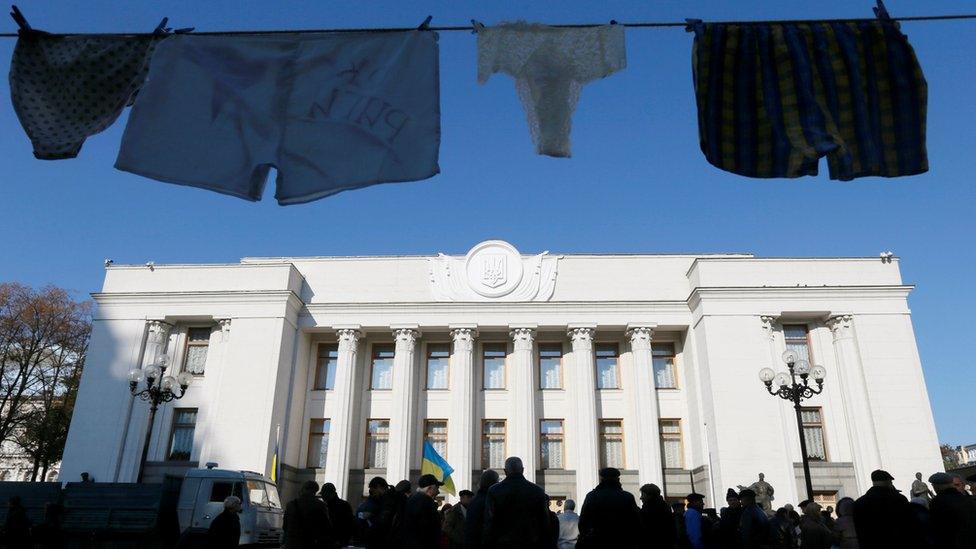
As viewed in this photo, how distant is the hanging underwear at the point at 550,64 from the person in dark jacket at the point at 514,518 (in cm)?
323

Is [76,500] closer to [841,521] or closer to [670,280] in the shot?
[841,521]

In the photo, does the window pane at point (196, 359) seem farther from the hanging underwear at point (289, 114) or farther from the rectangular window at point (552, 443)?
the hanging underwear at point (289, 114)

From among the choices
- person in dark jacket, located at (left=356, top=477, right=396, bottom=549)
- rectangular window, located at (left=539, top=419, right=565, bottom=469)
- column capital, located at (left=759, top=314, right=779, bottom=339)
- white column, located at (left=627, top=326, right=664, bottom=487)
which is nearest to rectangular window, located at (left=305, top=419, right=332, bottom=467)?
rectangular window, located at (left=539, top=419, right=565, bottom=469)

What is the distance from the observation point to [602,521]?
6.20 meters

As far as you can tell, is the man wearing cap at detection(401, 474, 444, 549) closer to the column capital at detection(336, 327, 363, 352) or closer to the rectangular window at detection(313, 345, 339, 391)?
the column capital at detection(336, 327, 363, 352)

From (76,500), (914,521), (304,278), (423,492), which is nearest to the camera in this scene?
(914,521)

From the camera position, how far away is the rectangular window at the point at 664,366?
27000mm

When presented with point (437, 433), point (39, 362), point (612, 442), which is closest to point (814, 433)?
point (612, 442)

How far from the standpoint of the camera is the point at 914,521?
233 inches

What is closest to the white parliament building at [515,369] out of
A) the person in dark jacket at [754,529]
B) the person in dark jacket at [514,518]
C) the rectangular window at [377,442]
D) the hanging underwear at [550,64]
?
the rectangular window at [377,442]

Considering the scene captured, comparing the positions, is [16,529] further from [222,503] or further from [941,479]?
[941,479]

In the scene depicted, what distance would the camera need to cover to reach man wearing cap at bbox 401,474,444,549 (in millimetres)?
6996

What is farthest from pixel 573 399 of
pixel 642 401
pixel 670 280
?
pixel 670 280

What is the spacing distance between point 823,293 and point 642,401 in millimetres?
8234
